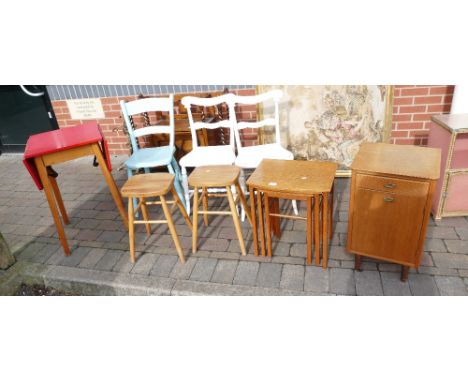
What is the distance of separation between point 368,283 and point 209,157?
190 centimetres

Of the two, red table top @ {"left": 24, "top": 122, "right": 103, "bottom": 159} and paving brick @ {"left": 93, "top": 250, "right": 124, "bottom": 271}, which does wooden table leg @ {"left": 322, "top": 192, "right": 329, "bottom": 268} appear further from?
red table top @ {"left": 24, "top": 122, "right": 103, "bottom": 159}

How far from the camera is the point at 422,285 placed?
8.73ft

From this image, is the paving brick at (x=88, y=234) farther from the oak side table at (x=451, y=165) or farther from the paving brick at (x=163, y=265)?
the oak side table at (x=451, y=165)

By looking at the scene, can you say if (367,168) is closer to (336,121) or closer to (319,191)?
(319,191)

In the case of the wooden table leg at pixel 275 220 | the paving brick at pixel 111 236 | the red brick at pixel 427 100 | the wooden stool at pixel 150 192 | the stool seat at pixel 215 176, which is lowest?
the paving brick at pixel 111 236

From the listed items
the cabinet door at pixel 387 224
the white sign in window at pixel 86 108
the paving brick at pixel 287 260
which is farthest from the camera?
the white sign in window at pixel 86 108

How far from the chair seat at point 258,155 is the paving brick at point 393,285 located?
1372mm

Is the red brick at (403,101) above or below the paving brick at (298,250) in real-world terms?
above

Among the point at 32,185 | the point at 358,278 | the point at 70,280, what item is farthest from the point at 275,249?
the point at 32,185

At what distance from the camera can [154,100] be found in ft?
12.8

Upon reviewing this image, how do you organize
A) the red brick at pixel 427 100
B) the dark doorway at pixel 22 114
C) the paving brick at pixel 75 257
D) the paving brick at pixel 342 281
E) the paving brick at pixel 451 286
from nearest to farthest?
the paving brick at pixel 451 286 < the paving brick at pixel 342 281 < the paving brick at pixel 75 257 < the red brick at pixel 427 100 < the dark doorway at pixel 22 114

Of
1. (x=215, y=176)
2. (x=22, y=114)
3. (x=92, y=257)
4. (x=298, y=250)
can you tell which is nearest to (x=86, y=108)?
(x=22, y=114)

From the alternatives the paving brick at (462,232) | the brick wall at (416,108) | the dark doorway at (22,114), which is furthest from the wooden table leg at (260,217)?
the dark doorway at (22,114)

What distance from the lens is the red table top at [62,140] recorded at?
310cm
